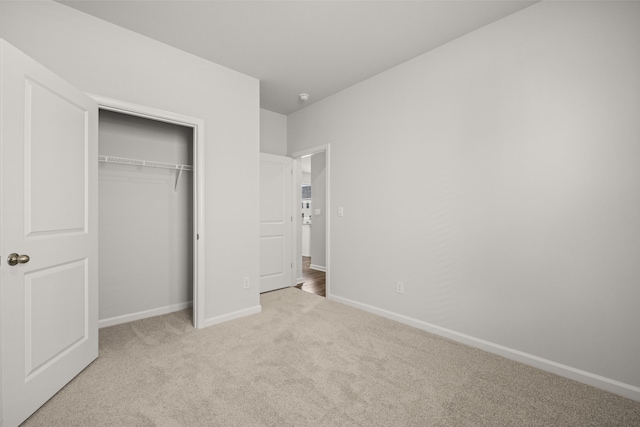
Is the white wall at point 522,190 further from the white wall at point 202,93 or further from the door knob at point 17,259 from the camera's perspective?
the door knob at point 17,259

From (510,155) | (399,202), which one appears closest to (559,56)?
(510,155)

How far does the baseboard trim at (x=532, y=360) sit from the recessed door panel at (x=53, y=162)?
294 cm

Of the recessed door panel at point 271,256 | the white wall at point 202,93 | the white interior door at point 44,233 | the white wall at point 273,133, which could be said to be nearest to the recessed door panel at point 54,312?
the white interior door at point 44,233

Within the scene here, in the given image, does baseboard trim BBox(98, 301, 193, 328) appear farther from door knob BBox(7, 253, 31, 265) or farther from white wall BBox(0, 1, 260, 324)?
door knob BBox(7, 253, 31, 265)

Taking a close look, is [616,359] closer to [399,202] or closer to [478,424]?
[478,424]

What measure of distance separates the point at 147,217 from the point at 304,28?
8.22 ft

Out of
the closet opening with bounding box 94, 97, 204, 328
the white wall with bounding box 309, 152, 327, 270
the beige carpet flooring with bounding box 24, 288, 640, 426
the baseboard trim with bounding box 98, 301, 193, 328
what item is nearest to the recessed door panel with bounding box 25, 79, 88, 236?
the closet opening with bounding box 94, 97, 204, 328

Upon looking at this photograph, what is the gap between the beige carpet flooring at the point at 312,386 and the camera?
1.58m

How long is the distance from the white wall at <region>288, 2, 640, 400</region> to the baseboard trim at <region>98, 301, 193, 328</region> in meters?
2.25

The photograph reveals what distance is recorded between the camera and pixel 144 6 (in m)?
2.15

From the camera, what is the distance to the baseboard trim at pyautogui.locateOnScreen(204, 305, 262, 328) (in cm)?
288

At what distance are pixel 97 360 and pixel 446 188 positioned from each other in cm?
322

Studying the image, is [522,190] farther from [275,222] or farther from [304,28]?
→ [275,222]

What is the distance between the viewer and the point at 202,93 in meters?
2.88
